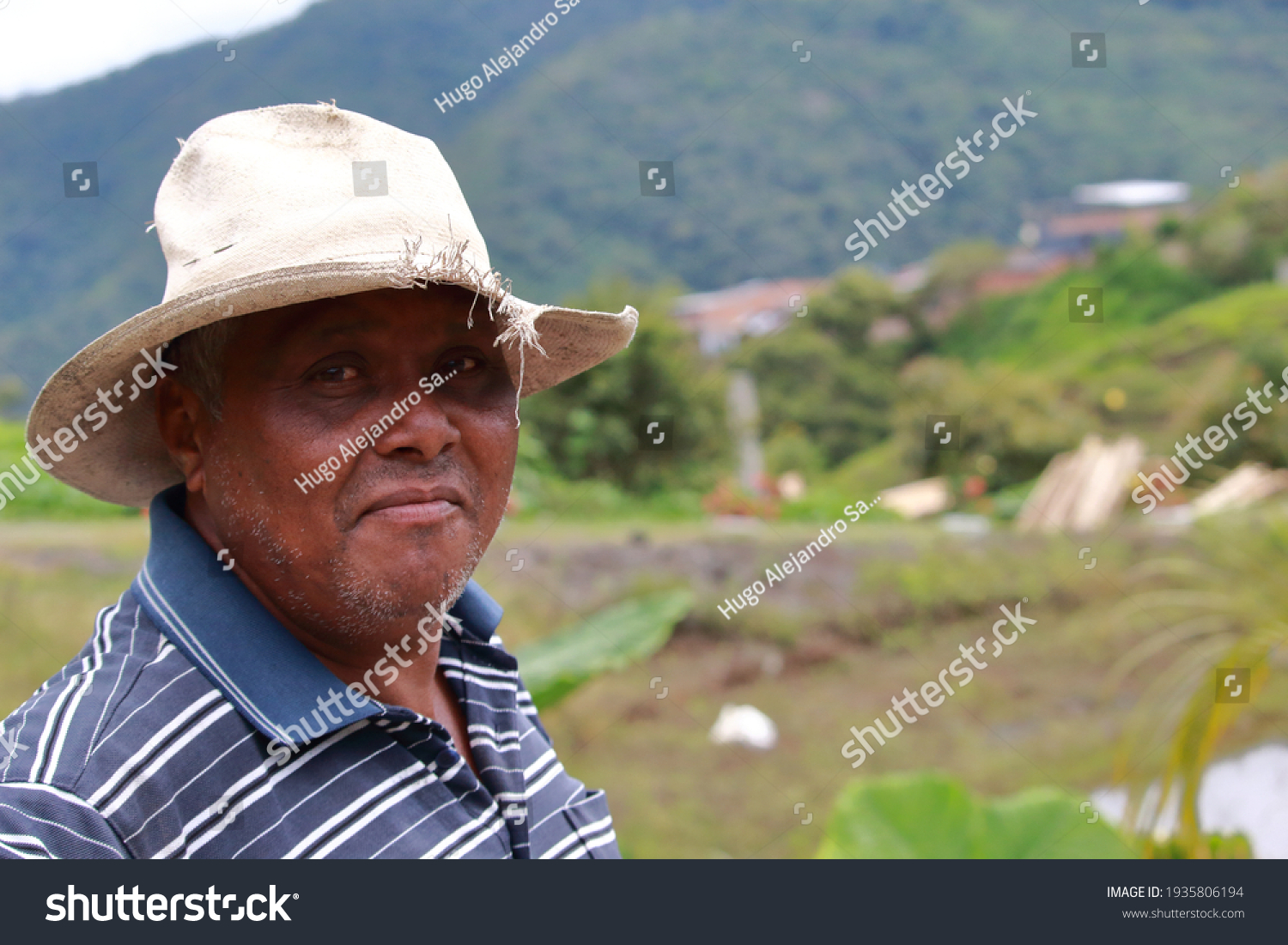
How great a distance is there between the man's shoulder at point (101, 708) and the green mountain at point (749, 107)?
28.7ft

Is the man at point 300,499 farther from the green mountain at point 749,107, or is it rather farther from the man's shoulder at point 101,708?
the green mountain at point 749,107

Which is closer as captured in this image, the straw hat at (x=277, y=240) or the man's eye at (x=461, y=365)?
the straw hat at (x=277, y=240)

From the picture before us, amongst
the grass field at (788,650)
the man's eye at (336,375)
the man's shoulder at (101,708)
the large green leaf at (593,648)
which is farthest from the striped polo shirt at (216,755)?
the grass field at (788,650)

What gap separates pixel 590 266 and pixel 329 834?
16.5 m

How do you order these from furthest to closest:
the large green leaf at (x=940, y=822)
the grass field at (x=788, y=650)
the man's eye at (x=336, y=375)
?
the grass field at (x=788, y=650)
the large green leaf at (x=940, y=822)
the man's eye at (x=336, y=375)

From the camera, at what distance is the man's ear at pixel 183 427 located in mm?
1245

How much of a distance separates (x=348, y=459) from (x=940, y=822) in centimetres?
255

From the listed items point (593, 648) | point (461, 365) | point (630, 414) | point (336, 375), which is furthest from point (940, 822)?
point (630, 414)

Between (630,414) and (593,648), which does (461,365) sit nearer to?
(593,648)

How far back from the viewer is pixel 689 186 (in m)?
21.8

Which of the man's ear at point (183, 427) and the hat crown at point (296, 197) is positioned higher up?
the hat crown at point (296, 197)
